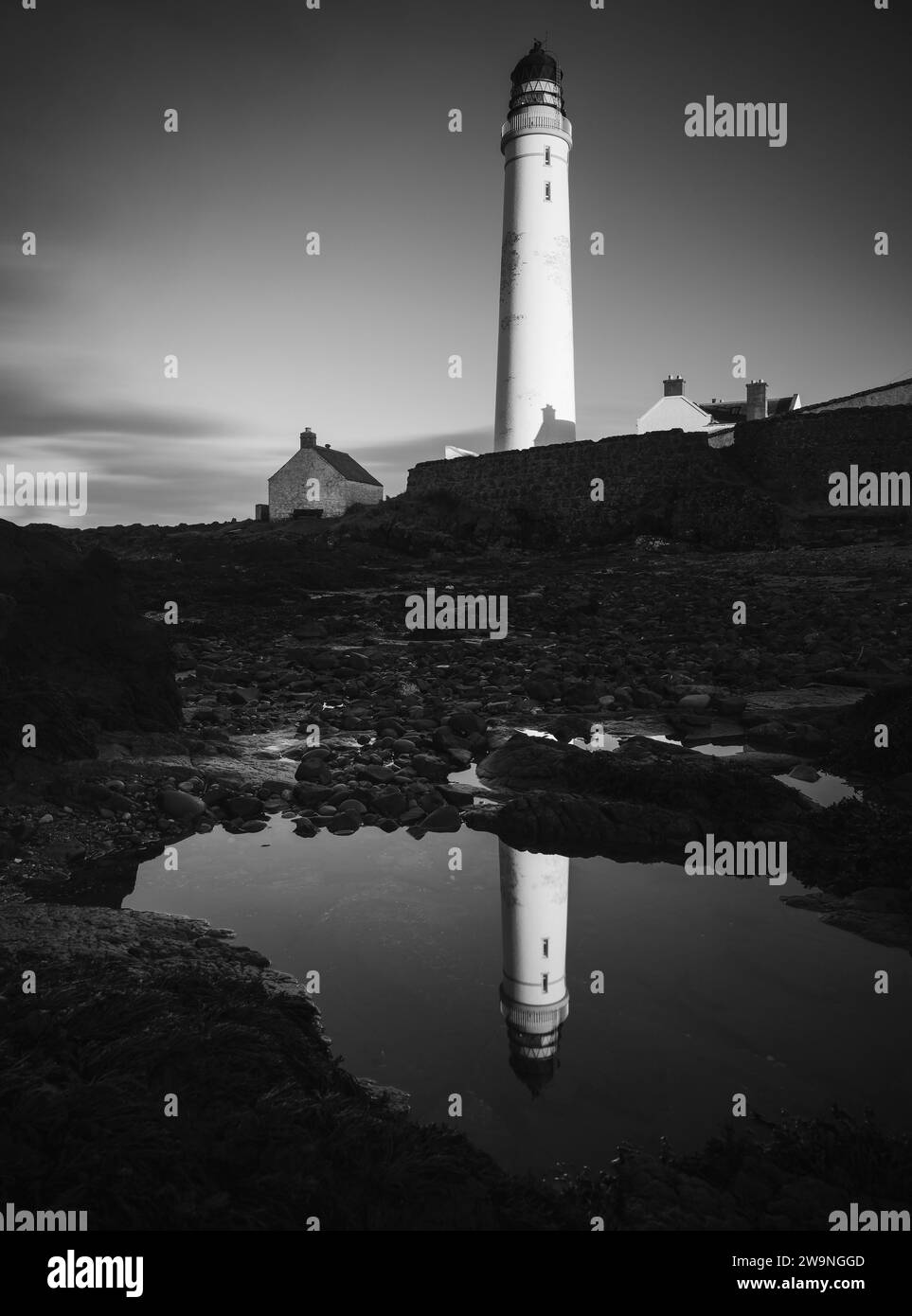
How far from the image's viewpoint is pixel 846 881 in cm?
441

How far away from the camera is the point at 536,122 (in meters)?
28.7

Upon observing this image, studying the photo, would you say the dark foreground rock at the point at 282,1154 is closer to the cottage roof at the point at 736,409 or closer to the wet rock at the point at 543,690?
the wet rock at the point at 543,690

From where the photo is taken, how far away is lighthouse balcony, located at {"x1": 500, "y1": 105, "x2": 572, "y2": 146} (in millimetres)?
28641

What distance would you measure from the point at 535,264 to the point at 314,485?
1953 cm

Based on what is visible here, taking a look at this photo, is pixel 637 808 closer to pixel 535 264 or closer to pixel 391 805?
pixel 391 805

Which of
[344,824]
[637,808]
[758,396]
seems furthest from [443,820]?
[758,396]

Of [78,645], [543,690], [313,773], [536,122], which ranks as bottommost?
[313,773]

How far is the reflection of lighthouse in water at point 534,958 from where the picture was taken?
3.04 metres

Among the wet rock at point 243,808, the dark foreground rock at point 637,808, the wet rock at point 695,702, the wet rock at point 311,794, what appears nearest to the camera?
the dark foreground rock at point 637,808

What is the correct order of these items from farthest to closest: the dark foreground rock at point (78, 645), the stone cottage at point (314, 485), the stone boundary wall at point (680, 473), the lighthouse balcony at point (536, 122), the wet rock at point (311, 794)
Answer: the stone cottage at point (314, 485)
the lighthouse balcony at point (536, 122)
the stone boundary wall at point (680, 473)
the dark foreground rock at point (78, 645)
the wet rock at point (311, 794)

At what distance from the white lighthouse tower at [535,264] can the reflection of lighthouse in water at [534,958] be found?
87.1ft

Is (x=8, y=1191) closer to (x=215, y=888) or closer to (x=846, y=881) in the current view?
(x=215, y=888)

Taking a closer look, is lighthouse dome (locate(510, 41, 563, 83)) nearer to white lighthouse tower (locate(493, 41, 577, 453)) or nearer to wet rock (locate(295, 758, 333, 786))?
white lighthouse tower (locate(493, 41, 577, 453))

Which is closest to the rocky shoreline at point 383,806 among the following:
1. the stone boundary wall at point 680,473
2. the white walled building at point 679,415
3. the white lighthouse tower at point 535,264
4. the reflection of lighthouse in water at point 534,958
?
the reflection of lighthouse in water at point 534,958
